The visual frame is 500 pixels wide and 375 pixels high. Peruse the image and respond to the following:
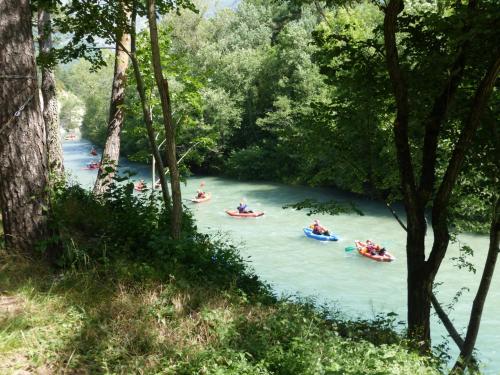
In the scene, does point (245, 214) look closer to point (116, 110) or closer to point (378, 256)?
Answer: point (378, 256)

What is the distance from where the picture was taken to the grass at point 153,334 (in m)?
3.12

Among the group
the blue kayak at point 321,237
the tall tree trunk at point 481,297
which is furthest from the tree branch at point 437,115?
the blue kayak at point 321,237

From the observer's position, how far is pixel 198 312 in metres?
3.88

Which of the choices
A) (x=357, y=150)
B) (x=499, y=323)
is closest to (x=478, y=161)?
(x=357, y=150)

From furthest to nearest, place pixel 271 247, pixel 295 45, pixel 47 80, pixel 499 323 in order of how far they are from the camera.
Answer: pixel 295 45
pixel 271 247
pixel 499 323
pixel 47 80

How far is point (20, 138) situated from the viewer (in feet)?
13.1

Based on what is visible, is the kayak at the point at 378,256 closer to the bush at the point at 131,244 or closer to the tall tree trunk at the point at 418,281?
the tall tree trunk at the point at 418,281

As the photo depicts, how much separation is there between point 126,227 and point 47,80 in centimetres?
530

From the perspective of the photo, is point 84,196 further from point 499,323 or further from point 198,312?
point 499,323

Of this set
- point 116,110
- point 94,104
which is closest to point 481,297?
point 116,110

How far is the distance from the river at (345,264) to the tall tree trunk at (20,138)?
2.81m

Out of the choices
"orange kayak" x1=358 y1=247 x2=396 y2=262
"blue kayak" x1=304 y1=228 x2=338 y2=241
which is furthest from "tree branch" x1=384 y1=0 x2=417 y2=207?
"blue kayak" x1=304 y1=228 x2=338 y2=241

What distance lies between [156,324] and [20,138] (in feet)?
6.63

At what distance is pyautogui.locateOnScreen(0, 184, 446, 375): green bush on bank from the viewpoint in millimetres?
3150
